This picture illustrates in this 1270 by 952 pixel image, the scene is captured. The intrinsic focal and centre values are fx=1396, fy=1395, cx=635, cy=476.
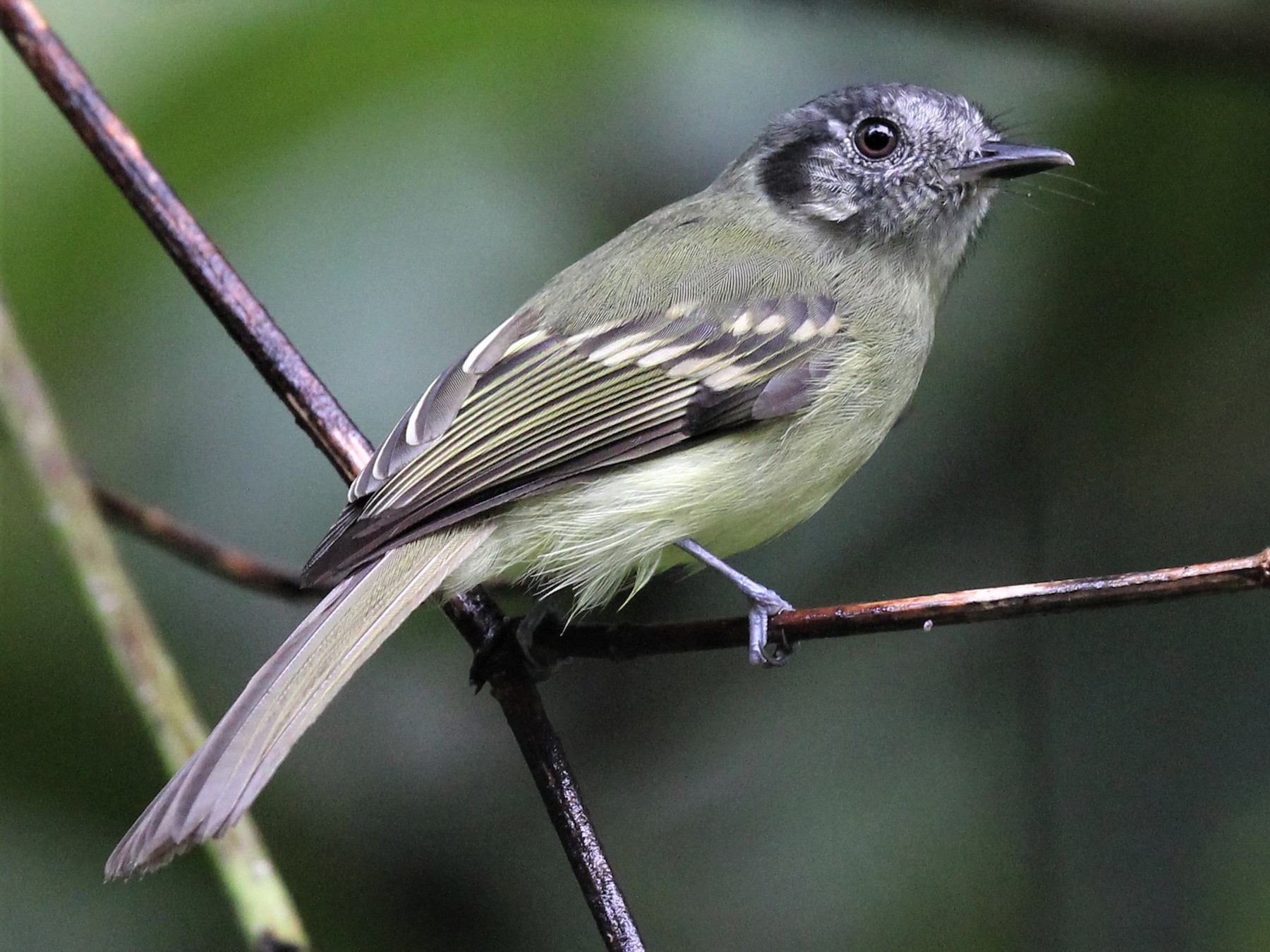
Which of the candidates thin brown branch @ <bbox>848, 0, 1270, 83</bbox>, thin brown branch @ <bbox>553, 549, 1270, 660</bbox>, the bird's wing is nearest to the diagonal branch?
thin brown branch @ <bbox>553, 549, 1270, 660</bbox>

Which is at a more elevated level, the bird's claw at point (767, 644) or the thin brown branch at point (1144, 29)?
the thin brown branch at point (1144, 29)

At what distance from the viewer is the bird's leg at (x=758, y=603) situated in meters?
2.08

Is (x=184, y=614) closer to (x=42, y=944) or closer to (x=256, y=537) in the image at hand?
(x=256, y=537)

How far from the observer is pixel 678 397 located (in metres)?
2.42

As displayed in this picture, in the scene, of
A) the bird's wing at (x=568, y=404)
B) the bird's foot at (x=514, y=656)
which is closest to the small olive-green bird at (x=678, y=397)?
the bird's wing at (x=568, y=404)

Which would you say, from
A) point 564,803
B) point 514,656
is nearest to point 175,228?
point 514,656

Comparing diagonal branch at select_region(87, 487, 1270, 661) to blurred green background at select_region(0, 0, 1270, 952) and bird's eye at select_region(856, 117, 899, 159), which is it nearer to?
blurred green background at select_region(0, 0, 1270, 952)

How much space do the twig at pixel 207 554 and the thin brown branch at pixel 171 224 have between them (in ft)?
0.96

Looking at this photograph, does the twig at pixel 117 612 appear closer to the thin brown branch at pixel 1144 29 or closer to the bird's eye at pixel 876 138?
the bird's eye at pixel 876 138

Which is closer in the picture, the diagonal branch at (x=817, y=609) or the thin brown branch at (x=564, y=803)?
the diagonal branch at (x=817, y=609)

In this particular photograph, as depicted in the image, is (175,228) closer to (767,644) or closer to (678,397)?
(678,397)

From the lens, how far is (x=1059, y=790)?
292cm

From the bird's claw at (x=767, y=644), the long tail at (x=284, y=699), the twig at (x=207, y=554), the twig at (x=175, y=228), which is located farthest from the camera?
the twig at (x=207, y=554)

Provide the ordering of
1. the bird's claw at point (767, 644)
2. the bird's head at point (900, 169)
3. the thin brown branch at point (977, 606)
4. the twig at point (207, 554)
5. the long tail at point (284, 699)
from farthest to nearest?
the bird's head at point (900, 169), the twig at point (207, 554), the bird's claw at point (767, 644), the long tail at point (284, 699), the thin brown branch at point (977, 606)
